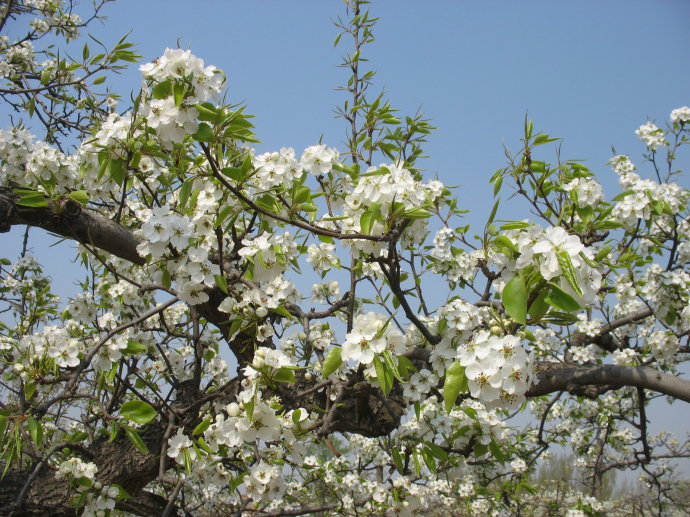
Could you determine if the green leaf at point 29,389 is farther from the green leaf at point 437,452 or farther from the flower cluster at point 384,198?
the green leaf at point 437,452

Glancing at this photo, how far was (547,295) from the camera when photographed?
1.28 meters

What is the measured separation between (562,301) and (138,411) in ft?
4.92

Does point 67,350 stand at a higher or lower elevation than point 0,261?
lower

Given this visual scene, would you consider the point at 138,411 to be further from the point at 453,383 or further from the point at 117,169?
the point at 453,383

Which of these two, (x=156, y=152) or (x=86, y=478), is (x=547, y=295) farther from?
(x=86, y=478)

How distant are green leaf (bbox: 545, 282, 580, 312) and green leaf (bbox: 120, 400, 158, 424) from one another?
1413 millimetres

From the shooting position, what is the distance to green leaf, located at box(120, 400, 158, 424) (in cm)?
183

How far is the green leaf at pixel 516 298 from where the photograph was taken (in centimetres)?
120

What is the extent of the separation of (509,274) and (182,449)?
59.4 inches

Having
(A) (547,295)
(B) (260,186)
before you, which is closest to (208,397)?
(B) (260,186)

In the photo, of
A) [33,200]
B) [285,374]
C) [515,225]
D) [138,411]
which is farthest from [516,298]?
[33,200]

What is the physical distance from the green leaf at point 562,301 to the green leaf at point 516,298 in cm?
6

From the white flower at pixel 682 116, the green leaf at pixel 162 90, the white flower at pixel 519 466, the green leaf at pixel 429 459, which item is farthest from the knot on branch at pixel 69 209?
the white flower at pixel 682 116

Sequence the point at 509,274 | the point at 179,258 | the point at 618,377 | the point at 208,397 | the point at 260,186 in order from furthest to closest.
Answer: the point at 618,377
the point at 208,397
the point at 260,186
the point at 179,258
the point at 509,274
